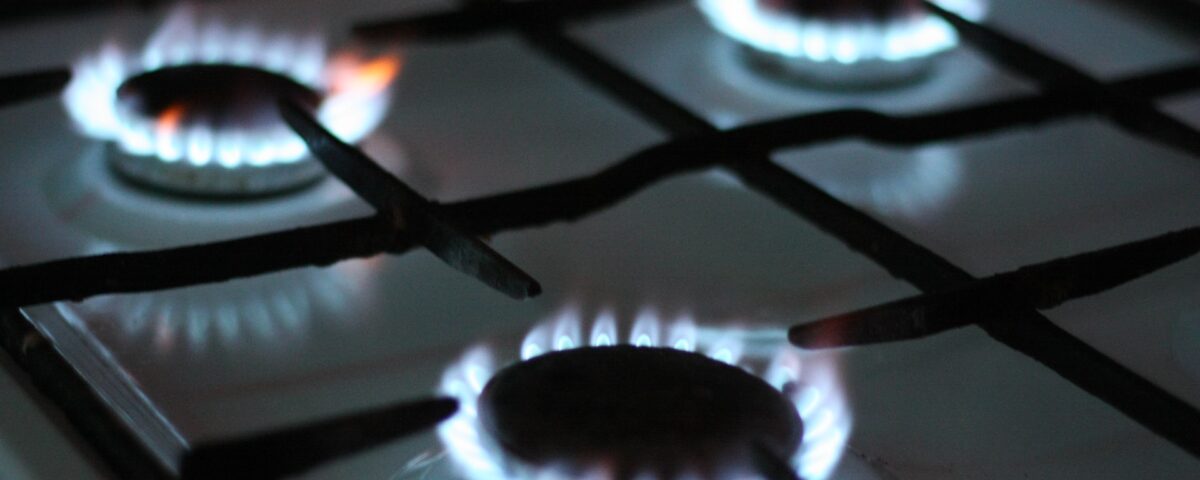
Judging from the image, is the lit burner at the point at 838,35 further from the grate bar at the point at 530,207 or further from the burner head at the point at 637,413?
the burner head at the point at 637,413

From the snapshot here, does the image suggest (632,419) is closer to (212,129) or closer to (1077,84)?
(212,129)

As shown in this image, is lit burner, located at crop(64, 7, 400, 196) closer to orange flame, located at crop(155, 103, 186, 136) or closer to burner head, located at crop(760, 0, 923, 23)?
orange flame, located at crop(155, 103, 186, 136)

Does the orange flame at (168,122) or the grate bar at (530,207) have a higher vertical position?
the orange flame at (168,122)

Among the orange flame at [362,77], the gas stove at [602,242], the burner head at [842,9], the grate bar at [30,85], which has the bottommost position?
the gas stove at [602,242]

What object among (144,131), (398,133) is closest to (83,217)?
(144,131)

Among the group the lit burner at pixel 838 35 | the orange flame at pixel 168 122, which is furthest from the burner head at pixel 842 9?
the orange flame at pixel 168 122

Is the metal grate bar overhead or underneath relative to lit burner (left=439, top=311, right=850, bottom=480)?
underneath

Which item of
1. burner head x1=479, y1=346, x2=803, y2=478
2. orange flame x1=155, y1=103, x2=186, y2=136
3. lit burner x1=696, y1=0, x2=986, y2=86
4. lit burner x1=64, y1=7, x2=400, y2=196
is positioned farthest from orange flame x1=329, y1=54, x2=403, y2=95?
burner head x1=479, y1=346, x2=803, y2=478

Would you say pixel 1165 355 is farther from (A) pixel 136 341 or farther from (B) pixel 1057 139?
(A) pixel 136 341
